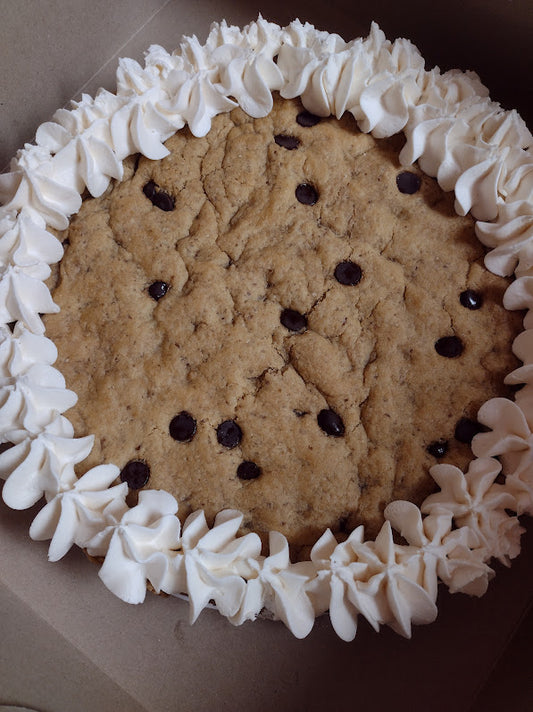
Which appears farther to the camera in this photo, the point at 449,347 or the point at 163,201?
the point at 163,201

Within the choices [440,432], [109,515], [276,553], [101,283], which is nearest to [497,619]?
[440,432]

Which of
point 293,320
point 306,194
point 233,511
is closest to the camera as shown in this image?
point 233,511

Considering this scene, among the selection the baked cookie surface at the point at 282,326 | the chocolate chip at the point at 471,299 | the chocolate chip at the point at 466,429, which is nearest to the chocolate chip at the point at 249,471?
the baked cookie surface at the point at 282,326

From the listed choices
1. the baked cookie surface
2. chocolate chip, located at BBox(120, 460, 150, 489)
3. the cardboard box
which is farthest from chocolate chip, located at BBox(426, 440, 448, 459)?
chocolate chip, located at BBox(120, 460, 150, 489)

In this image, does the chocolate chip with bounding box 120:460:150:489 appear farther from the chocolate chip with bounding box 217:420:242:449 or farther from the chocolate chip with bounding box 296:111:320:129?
the chocolate chip with bounding box 296:111:320:129

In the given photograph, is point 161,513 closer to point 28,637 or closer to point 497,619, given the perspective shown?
point 28,637

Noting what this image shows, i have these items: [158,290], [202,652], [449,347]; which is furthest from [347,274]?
[202,652]

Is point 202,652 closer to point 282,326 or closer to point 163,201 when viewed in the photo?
point 282,326
